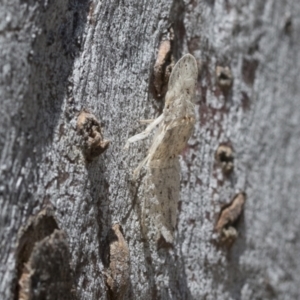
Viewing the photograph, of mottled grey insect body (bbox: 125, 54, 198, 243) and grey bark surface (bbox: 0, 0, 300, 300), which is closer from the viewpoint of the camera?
grey bark surface (bbox: 0, 0, 300, 300)

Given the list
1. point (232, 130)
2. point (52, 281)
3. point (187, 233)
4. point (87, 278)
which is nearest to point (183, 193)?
point (187, 233)

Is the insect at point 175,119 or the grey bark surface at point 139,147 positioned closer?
the grey bark surface at point 139,147

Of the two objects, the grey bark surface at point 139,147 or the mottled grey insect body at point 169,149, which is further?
the mottled grey insect body at point 169,149

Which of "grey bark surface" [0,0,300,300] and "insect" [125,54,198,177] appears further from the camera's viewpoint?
"insect" [125,54,198,177]

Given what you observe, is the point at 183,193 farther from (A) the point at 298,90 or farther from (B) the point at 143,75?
(A) the point at 298,90
